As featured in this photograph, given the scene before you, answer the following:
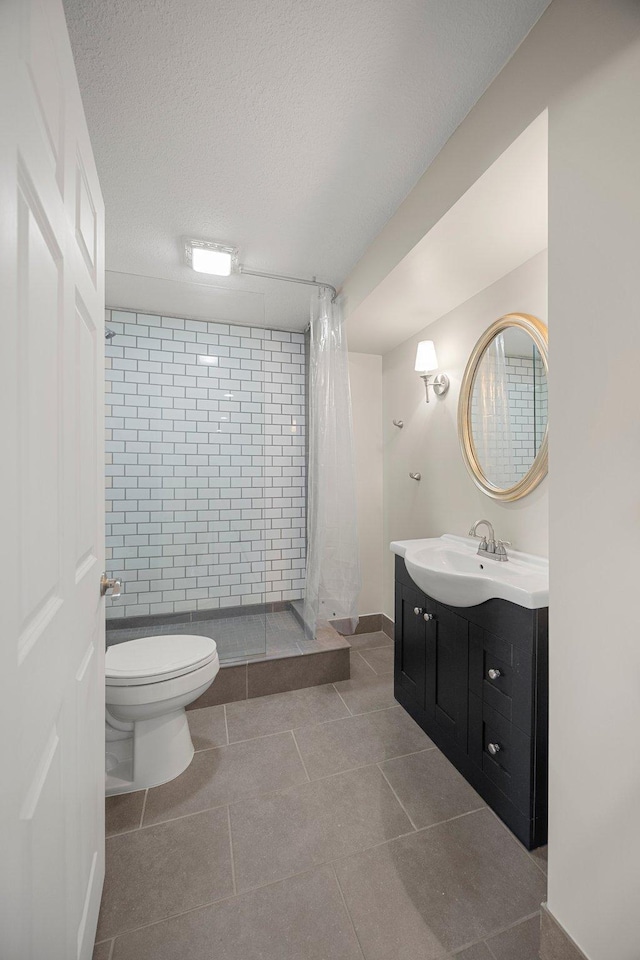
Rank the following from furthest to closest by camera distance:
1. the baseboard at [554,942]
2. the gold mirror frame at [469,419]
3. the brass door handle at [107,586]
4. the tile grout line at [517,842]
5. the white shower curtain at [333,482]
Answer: the white shower curtain at [333,482] → the gold mirror frame at [469,419] → the tile grout line at [517,842] → the brass door handle at [107,586] → the baseboard at [554,942]

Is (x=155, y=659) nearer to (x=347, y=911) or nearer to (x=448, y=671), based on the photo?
(x=347, y=911)

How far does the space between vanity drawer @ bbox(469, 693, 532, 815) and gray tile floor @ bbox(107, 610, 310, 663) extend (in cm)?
112

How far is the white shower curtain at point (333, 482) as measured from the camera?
260cm

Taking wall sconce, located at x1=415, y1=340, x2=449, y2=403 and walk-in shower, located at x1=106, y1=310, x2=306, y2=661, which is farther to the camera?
walk-in shower, located at x1=106, y1=310, x2=306, y2=661

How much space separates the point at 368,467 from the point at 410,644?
1512mm

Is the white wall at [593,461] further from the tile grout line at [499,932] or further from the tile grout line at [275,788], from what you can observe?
the tile grout line at [275,788]

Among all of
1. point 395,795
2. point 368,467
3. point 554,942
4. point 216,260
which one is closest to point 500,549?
point 395,795

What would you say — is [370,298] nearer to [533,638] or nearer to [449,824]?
[533,638]

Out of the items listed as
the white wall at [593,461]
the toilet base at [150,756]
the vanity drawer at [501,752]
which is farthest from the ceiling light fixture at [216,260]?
the vanity drawer at [501,752]

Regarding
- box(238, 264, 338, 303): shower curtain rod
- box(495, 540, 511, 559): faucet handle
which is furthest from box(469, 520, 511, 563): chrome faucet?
box(238, 264, 338, 303): shower curtain rod

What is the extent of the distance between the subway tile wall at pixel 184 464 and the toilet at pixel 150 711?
842 millimetres

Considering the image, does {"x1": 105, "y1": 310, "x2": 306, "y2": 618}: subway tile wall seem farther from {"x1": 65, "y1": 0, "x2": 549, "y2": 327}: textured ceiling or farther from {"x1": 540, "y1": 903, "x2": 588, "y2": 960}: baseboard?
{"x1": 540, "y1": 903, "x2": 588, "y2": 960}: baseboard

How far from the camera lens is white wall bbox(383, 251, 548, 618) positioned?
1875 millimetres

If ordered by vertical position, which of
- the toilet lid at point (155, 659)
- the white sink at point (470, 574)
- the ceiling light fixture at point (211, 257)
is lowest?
the toilet lid at point (155, 659)
